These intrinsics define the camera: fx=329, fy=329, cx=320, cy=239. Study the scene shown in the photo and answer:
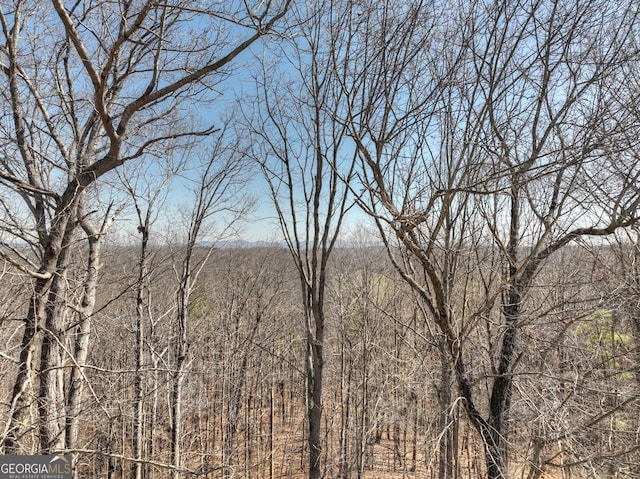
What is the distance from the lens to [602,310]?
11.0ft

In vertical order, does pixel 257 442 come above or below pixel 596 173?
below

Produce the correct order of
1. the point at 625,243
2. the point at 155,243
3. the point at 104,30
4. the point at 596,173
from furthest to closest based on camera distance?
1. the point at 155,243
2. the point at 625,243
3. the point at 596,173
4. the point at 104,30

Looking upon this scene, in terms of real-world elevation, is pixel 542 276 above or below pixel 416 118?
below

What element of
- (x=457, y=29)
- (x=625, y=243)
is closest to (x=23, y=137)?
(x=457, y=29)

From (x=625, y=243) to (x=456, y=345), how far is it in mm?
4631

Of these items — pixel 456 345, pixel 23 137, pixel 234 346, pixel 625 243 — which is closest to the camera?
pixel 456 345

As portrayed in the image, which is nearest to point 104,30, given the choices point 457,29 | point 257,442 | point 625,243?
point 457,29

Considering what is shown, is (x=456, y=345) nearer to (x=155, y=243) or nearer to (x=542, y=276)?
(x=542, y=276)

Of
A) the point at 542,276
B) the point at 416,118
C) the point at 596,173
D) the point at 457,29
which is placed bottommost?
the point at 542,276

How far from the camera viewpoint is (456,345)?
2848 mm

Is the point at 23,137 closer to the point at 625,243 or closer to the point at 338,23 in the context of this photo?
the point at 338,23

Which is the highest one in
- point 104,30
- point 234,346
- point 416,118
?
point 104,30

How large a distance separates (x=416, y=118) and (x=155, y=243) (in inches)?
268

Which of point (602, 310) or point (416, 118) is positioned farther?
point (602, 310)
